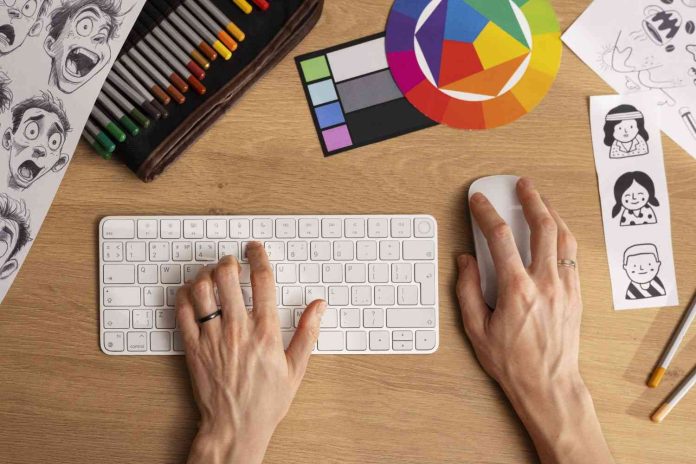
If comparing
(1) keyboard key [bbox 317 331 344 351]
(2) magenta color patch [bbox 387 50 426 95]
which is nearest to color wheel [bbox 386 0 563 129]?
(2) magenta color patch [bbox 387 50 426 95]

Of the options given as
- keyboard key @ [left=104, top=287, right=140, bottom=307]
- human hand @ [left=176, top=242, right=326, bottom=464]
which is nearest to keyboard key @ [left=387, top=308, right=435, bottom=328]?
human hand @ [left=176, top=242, right=326, bottom=464]

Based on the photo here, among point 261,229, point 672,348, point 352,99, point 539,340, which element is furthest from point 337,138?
point 672,348

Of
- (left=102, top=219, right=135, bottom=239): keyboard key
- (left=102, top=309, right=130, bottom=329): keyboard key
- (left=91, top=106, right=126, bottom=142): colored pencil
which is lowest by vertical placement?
(left=102, top=309, right=130, bottom=329): keyboard key

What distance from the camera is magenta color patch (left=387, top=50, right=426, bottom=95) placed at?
0.88 metres

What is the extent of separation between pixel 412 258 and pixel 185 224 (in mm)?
299

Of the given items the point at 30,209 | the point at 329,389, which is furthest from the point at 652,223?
the point at 30,209

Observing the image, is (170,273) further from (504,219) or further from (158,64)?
(504,219)

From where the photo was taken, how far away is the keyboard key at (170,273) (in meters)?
0.87

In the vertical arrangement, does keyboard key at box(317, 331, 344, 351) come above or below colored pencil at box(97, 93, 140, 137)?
below

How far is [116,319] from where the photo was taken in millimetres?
867

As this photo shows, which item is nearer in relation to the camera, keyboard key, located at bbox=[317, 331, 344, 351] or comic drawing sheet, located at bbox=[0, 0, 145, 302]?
comic drawing sheet, located at bbox=[0, 0, 145, 302]

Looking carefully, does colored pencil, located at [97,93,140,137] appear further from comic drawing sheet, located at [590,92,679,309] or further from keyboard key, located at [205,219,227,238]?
comic drawing sheet, located at [590,92,679,309]

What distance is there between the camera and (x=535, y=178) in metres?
0.89

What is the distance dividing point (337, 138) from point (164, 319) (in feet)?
1.07
